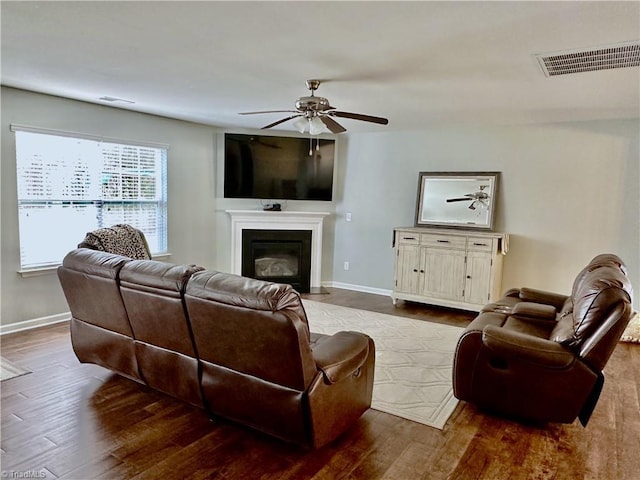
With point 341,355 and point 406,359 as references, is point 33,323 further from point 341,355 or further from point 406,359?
point 406,359

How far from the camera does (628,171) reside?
4.54 m

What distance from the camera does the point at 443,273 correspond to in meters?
5.18

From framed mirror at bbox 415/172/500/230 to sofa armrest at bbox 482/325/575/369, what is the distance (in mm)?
2864

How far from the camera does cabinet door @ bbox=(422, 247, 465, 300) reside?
16.7 feet

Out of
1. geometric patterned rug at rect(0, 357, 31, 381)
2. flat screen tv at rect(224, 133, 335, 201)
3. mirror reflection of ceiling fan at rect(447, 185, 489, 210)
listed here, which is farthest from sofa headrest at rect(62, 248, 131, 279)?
mirror reflection of ceiling fan at rect(447, 185, 489, 210)

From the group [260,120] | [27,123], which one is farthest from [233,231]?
[27,123]

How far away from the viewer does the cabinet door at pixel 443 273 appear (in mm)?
5082

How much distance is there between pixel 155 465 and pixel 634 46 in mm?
3532

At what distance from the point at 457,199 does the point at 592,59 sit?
2.88 m

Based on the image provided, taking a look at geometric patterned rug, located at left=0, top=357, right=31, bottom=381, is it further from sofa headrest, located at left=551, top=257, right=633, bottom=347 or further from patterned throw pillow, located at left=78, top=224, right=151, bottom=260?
sofa headrest, located at left=551, top=257, right=633, bottom=347

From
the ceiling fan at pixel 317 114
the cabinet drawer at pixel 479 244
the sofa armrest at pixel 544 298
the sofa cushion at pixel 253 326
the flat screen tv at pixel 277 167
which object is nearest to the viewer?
the sofa cushion at pixel 253 326

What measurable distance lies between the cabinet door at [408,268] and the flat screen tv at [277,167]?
60.8 inches

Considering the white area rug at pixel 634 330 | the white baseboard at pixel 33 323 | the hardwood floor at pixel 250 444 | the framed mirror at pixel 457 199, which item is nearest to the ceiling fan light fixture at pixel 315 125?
the hardwood floor at pixel 250 444

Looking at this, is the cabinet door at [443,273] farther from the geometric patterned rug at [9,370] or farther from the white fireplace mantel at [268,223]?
the geometric patterned rug at [9,370]
